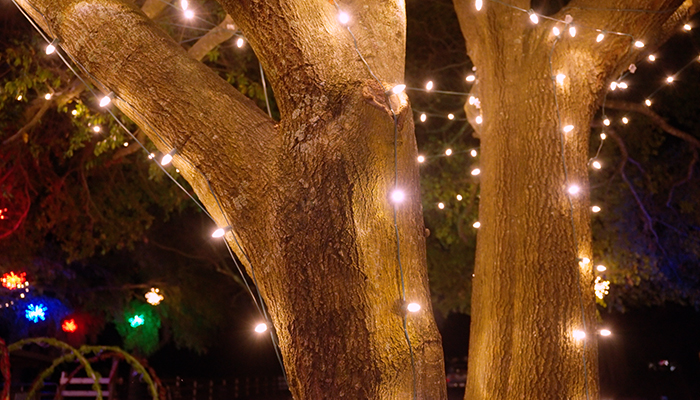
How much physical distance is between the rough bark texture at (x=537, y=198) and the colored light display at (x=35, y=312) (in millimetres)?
10870

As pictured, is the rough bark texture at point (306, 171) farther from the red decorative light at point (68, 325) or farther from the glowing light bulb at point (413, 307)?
the red decorative light at point (68, 325)

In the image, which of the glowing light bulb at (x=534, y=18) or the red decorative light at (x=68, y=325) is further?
the red decorative light at (x=68, y=325)

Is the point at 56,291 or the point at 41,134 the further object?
the point at 56,291

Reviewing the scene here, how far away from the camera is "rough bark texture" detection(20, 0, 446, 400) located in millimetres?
1863

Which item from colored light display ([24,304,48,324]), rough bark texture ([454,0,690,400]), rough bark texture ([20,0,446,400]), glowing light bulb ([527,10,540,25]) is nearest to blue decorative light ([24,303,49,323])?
colored light display ([24,304,48,324])

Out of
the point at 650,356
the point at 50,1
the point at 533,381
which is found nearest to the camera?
the point at 50,1

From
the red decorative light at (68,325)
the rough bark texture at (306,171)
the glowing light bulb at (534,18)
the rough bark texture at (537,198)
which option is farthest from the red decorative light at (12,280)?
the glowing light bulb at (534,18)

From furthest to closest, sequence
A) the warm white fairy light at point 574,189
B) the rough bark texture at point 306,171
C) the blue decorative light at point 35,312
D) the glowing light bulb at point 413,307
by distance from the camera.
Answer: the blue decorative light at point 35,312 → the warm white fairy light at point 574,189 → the glowing light bulb at point 413,307 → the rough bark texture at point 306,171

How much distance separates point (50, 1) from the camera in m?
2.30

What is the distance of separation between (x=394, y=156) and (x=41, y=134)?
7048mm

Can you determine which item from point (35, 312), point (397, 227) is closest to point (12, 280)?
point (35, 312)

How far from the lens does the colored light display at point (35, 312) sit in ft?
36.3

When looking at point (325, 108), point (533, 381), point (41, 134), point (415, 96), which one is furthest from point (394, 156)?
point (41, 134)

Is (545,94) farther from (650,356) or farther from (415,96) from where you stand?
(650,356)
